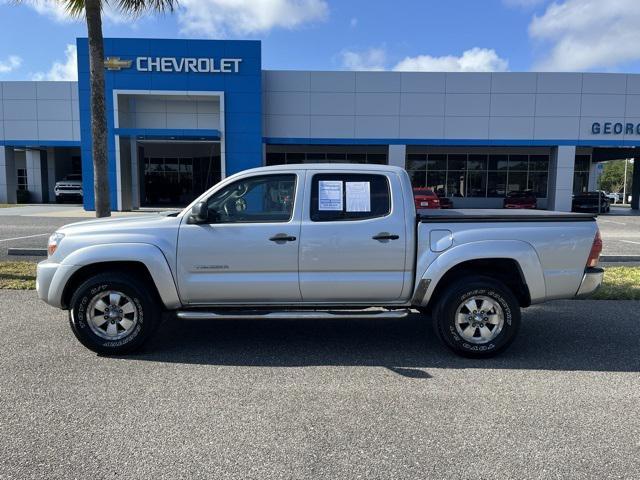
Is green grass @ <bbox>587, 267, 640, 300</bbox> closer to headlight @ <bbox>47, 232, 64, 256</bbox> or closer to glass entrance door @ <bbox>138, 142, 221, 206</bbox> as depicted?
headlight @ <bbox>47, 232, 64, 256</bbox>

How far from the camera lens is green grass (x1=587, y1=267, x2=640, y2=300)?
7.43m

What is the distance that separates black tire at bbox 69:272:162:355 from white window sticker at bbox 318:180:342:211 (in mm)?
1972

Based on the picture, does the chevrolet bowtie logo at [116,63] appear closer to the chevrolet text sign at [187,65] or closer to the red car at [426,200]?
the chevrolet text sign at [187,65]

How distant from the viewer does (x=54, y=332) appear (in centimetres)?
569

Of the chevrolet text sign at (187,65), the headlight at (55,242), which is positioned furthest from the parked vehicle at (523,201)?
the headlight at (55,242)

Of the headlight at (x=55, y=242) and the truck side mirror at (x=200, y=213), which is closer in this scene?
the truck side mirror at (x=200, y=213)

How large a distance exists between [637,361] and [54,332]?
6.31 meters

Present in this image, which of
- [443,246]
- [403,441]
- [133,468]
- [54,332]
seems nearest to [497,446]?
[403,441]

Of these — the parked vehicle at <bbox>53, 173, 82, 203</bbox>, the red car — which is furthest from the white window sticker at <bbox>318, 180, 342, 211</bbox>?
the parked vehicle at <bbox>53, 173, 82, 203</bbox>

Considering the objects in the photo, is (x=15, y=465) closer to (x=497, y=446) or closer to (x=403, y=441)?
(x=403, y=441)

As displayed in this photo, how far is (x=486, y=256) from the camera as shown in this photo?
15.9ft

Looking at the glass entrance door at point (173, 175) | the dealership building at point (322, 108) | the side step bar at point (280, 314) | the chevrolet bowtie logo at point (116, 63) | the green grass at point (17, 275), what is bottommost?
the green grass at point (17, 275)

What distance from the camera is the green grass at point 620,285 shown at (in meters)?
7.43

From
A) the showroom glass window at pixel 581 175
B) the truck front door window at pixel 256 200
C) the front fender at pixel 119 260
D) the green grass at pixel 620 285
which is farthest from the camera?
the showroom glass window at pixel 581 175
